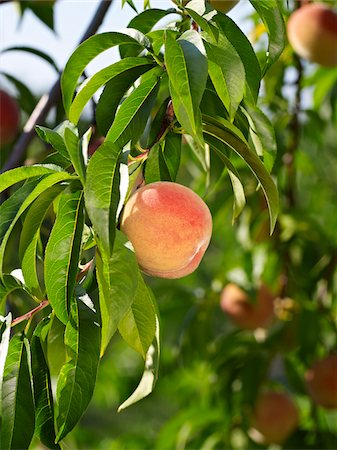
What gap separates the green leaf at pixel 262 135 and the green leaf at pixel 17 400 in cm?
29

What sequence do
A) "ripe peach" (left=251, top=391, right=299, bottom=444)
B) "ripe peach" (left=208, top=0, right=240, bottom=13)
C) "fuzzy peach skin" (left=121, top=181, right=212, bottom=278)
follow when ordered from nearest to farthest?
1. "fuzzy peach skin" (left=121, top=181, right=212, bottom=278)
2. "ripe peach" (left=208, top=0, right=240, bottom=13)
3. "ripe peach" (left=251, top=391, right=299, bottom=444)

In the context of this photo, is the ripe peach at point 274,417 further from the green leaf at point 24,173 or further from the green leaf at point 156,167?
the green leaf at point 24,173

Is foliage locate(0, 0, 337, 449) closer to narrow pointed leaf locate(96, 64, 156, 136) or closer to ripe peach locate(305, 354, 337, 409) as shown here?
narrow pointed leaf locate(96, 64, 156, 136)

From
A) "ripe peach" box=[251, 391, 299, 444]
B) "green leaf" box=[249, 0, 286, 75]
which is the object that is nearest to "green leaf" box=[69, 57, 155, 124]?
"green leaf" box=[249, 0, 286, 75]

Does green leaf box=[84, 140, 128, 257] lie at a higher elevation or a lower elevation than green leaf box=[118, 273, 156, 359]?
higher

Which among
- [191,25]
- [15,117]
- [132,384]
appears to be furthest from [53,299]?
[132,384]

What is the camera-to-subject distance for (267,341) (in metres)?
1.76

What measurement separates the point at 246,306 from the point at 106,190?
1191 millimetres

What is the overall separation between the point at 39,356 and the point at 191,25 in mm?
301

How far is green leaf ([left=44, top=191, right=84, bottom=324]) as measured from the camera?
2.03 feet

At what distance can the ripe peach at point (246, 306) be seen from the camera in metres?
1.76

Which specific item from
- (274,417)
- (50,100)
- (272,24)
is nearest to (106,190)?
(272,24)

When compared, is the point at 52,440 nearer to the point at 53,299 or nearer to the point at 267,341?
the point at 53,299

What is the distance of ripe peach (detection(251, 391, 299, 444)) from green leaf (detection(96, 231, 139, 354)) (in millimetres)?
1208
